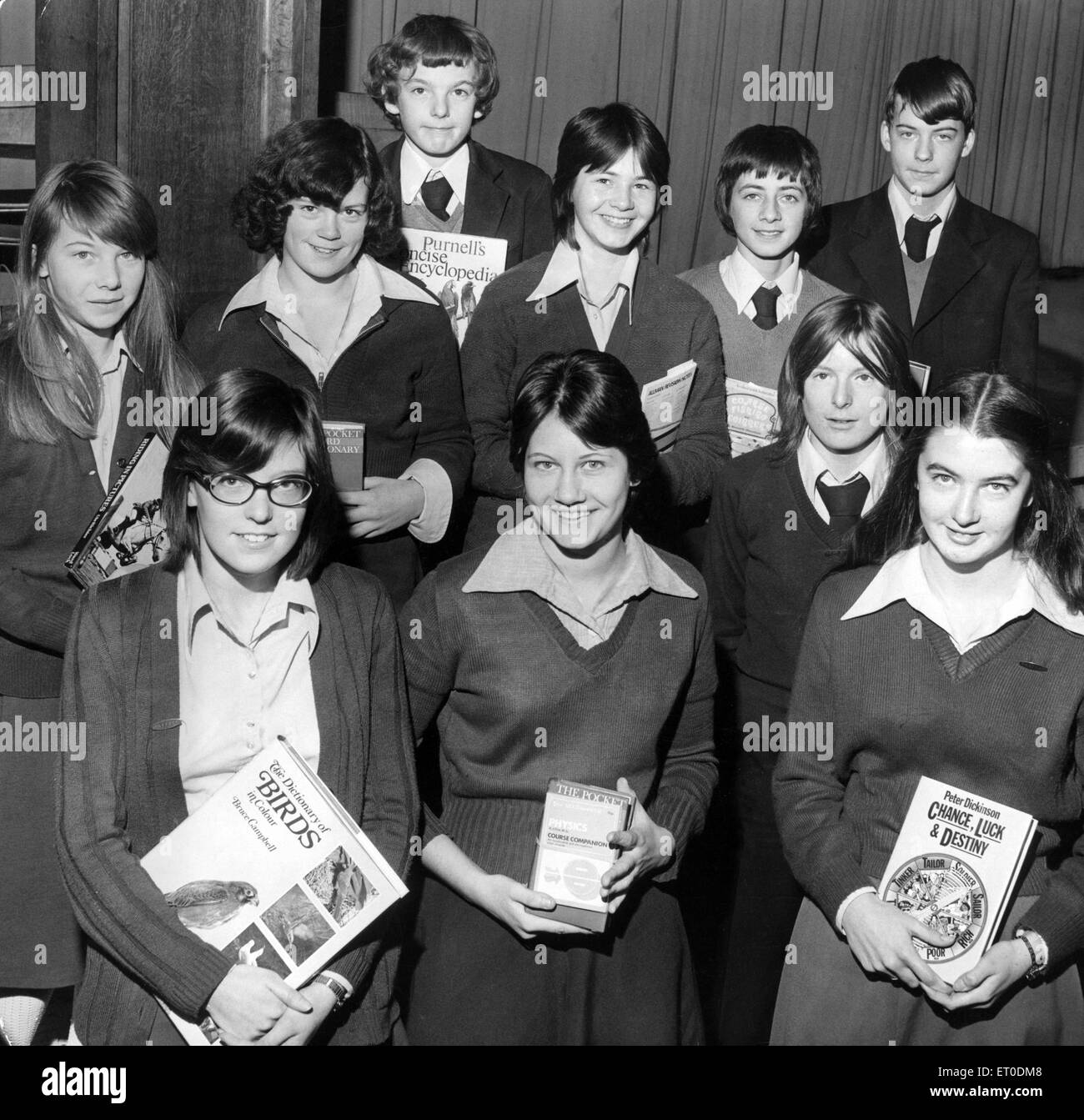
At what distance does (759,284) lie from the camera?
134 inches

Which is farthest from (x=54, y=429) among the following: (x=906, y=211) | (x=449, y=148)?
(x=906, y=211)

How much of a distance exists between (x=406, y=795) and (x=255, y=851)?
313mm

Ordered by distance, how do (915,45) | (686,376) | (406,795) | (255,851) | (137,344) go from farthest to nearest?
1. (915,45)
2. (686,376)
3. (137,344)
4. (406,795)
5. (255,851)

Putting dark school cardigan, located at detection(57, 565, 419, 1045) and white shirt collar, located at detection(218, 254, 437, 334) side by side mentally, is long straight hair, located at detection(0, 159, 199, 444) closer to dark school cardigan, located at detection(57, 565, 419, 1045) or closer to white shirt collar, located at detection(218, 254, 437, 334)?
white shirt collar, located at detection(218, 254, 437, 334)

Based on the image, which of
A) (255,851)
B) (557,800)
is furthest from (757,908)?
(255,851)

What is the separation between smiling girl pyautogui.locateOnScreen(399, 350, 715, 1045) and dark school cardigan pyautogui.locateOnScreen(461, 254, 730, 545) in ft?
1.87

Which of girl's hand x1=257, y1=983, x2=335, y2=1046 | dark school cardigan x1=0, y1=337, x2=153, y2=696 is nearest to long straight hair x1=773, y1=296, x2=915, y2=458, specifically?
dark school cardigan x1=0, y1=337, x2=153, y2=696

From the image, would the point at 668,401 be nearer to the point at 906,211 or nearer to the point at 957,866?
the point at 906,211

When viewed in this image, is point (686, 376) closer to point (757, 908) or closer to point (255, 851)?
point (757, 908)

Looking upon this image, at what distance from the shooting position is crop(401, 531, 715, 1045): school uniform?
8.43 ft

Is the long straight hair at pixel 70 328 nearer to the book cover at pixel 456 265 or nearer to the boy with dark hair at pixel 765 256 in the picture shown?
the book cover at pixel 456 265

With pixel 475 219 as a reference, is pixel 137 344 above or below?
below
